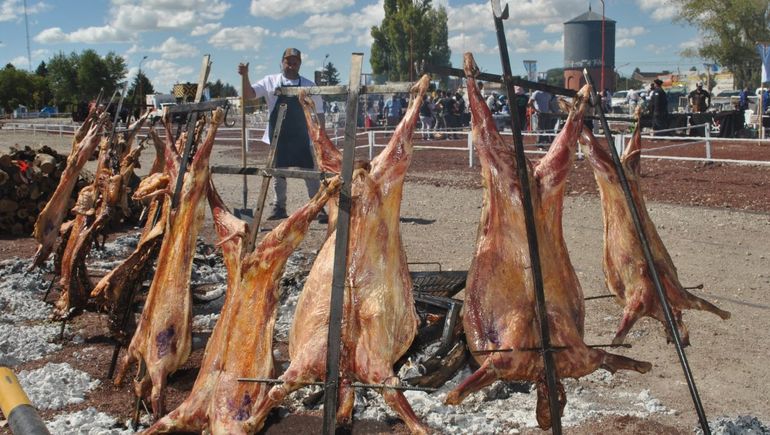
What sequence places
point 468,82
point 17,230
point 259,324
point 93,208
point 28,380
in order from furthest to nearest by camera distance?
point 17,230 → point 93,208 → point 28,380 → point 259,324 → point 468,82

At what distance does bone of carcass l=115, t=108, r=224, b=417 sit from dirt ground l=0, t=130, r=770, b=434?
69 cm

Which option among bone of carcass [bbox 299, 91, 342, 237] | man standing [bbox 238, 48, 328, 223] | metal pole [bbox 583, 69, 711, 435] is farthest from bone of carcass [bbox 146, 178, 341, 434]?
man standing [bbox 238, 48, 328, 223]

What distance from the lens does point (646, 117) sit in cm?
2312

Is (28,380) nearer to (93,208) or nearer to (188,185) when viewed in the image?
(93,208)

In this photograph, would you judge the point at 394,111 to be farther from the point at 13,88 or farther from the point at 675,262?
the point at 13,88

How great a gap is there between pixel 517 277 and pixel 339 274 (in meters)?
0.94

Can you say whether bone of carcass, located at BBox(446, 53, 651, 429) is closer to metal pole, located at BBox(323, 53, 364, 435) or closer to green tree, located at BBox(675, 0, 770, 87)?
metal pole, located at BBox(323, 53, 364, 435)

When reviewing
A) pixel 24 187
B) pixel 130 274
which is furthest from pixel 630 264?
pixel 24 187

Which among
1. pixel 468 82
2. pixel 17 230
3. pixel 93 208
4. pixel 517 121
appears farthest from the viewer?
pixel 17 230

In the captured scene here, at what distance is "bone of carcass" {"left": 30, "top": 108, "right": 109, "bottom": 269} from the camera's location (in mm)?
6895

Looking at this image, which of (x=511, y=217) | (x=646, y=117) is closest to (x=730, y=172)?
(x=646, y=117)

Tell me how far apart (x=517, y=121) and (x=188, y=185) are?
6.47ft

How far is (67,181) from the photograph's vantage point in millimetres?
6984

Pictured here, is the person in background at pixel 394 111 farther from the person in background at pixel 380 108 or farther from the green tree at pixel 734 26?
the green tree at pixel 734 26
